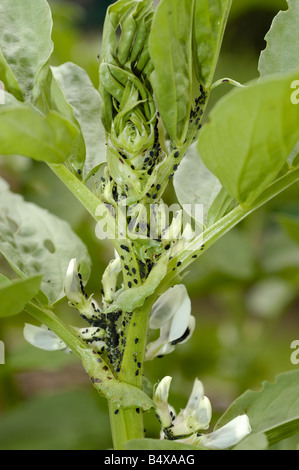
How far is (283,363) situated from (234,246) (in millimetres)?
464

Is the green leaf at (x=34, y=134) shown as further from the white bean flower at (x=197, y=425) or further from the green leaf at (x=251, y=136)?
the white bean flower at (x=197, y=425)

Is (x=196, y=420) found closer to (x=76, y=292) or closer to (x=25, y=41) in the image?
(x=76, y=292)

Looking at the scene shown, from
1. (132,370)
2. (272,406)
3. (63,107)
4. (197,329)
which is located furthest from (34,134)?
(197,329)

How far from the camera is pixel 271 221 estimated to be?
1.55 m

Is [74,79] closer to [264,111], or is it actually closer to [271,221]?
[264,111]

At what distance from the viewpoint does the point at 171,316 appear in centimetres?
55

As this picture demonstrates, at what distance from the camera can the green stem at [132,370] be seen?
0.49 metres

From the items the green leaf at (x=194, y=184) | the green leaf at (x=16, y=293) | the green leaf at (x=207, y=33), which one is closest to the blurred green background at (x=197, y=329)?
the green leaf at (x=194, y=184)

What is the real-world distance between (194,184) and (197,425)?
229 mm

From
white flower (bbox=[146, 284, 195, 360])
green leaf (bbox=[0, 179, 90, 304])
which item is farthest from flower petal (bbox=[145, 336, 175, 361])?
green leaf (bbox=[0, 179, 90, 304])

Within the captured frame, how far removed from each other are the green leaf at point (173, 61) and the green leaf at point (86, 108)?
11 cm

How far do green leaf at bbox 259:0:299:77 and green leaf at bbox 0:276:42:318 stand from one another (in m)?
0.27

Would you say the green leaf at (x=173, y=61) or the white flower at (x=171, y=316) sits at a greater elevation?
the green leaf at (x=173, y=61)

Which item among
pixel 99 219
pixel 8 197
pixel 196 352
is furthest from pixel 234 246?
pixel 99 219
